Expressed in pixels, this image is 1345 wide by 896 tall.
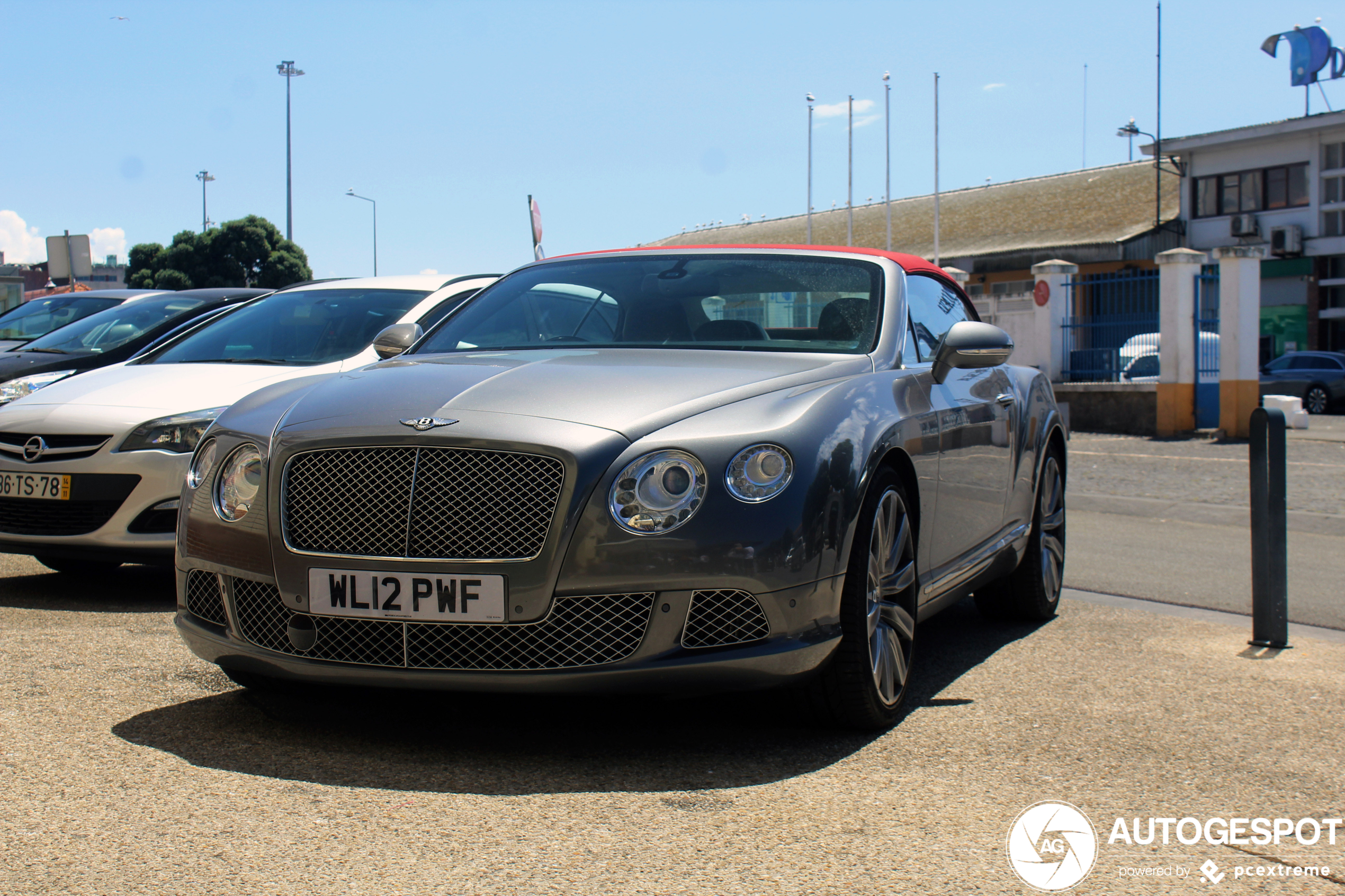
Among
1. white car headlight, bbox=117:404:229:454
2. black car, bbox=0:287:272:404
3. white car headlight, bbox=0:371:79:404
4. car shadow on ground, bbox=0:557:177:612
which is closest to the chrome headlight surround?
car shadow on ground, bbox=0:557:177:612

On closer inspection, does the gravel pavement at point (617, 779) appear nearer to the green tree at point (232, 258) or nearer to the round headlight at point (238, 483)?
the round headlight at point (238, 483)

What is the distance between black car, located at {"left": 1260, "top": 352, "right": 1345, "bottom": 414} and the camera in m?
28.1

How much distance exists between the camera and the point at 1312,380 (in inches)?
1118

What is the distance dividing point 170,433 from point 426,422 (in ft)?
8.80

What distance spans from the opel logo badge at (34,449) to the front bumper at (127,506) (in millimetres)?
83

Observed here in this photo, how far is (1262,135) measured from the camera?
129 ft

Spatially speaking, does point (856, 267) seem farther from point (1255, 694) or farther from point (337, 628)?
point (337, 628)

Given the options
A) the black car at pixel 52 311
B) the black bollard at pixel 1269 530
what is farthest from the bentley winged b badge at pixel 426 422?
the black car at pixel 52 311

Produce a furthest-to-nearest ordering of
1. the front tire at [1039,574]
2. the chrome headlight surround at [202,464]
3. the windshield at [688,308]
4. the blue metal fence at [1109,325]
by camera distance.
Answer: the blue metal fence at [1109,325] < the front tire at [1039,574] < the windshield at [688,308] < the chrome headlight surround at [202,464]

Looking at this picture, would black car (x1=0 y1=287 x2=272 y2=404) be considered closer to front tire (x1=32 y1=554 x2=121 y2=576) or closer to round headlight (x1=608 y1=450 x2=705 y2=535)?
front tire (x1=32 y1=554 x2=121 y2=576)

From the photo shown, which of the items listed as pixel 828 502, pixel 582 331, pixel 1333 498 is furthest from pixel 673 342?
pixel 1333 498

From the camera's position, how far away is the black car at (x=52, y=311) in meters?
12.1

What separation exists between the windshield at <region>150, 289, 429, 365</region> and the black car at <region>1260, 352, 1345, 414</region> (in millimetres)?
25202

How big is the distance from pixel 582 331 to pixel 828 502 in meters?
1.50
